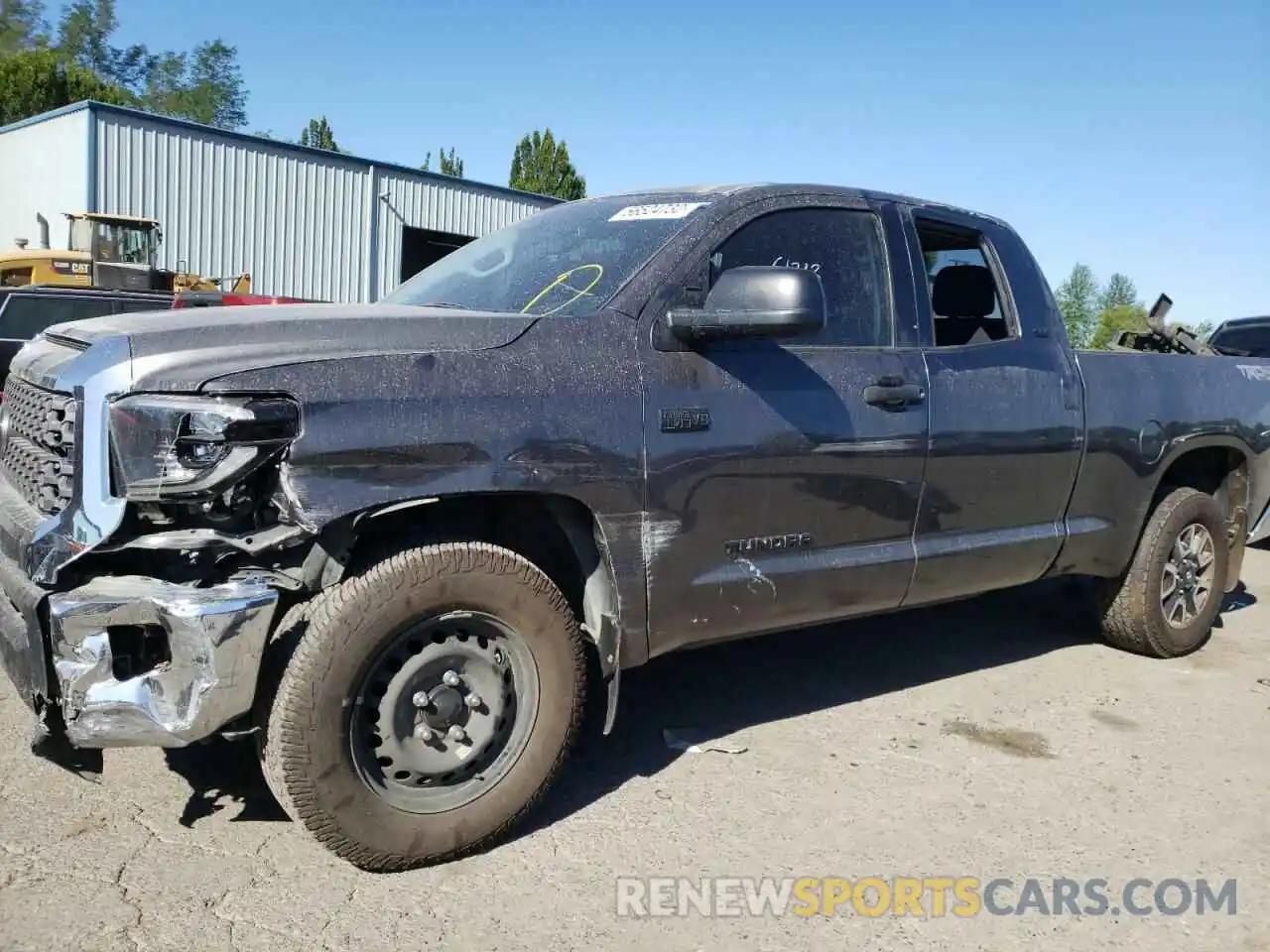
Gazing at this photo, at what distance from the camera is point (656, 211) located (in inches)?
147

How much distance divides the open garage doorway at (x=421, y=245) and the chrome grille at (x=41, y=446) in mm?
22501

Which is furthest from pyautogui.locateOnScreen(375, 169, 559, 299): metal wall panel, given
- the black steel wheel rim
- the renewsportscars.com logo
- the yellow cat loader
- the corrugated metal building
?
the renewsportscars.com logo

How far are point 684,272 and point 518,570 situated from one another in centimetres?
111

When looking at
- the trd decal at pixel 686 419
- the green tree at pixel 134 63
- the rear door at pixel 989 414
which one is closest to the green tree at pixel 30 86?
the green tree at pixel 134 63

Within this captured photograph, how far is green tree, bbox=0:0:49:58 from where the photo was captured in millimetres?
60719

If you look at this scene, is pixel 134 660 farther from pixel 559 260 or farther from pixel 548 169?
pixel 548 169

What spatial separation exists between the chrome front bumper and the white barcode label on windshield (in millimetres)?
1868

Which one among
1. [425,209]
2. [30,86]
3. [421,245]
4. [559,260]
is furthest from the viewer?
[30,86]

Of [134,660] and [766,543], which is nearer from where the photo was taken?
[134,660]

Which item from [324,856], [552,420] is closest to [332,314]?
[552,420]

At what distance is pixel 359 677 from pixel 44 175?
74.3 feet

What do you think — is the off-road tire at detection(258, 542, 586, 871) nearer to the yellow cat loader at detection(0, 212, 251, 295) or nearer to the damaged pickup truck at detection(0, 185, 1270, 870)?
the damaged pickup truck at detection(0, 185, 1270, 870)

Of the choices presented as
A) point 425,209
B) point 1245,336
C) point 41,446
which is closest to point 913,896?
point 41,446

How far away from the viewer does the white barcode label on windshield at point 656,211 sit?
3645 mm
